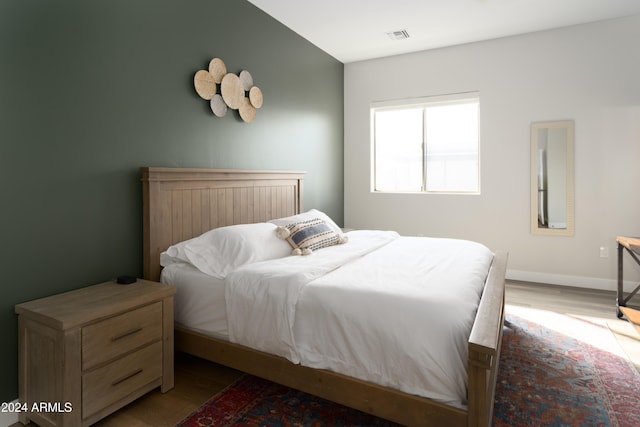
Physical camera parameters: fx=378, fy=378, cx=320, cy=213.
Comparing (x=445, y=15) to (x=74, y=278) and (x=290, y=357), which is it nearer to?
(x=290, y=357)

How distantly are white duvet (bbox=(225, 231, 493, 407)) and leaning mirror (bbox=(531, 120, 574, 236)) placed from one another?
93.6 inches

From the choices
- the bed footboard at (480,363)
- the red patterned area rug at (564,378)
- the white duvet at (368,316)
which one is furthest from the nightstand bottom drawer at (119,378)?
the red patterned area rug at (564,378)

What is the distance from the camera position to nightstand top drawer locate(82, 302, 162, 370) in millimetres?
1680

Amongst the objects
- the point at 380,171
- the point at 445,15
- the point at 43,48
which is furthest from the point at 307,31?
the point at 43,48

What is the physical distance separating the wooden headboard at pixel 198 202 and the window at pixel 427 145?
6.39ft

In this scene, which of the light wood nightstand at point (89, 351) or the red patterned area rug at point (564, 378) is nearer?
the light wood nightstand at point (89, 351)

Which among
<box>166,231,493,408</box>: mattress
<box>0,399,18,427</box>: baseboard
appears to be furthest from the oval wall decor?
<box>0,399,18,427</box>: baseboard

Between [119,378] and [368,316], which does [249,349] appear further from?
[368,316]

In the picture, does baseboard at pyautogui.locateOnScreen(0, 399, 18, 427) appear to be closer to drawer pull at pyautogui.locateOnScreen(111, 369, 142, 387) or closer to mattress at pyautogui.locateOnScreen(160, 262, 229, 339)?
drawer pull at pyautogui.locateOnScreen(111, 369, 142, 387)

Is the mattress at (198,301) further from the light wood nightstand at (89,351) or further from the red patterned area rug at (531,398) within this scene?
the red patterned area rug at (531,398)

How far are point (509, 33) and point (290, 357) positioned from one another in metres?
4.19

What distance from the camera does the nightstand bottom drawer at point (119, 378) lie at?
1.69 metres

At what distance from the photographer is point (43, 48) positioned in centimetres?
192

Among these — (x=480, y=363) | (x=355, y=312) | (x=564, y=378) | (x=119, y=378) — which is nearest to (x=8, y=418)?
(x=119, y=378)
